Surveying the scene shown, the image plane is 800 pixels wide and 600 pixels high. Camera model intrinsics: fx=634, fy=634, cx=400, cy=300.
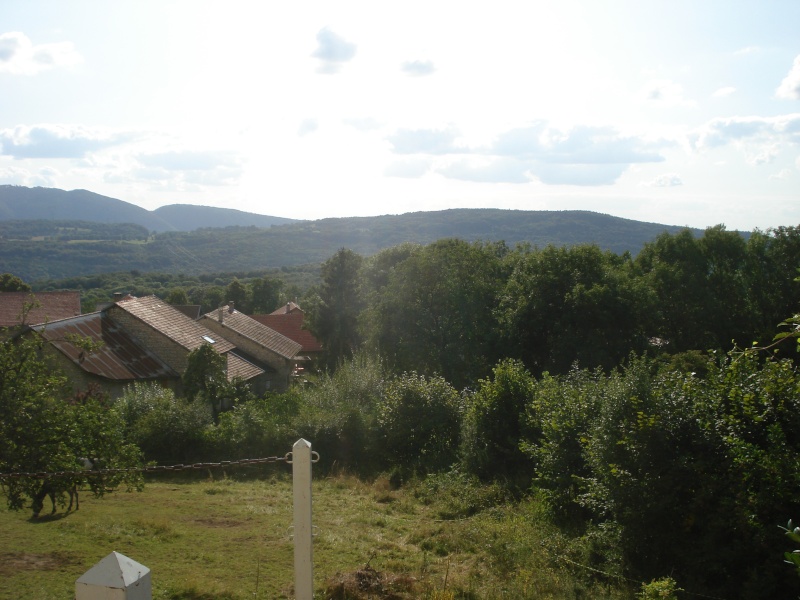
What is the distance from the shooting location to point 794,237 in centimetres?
3198

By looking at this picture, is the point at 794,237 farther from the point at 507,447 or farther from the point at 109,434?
the point at 109,434

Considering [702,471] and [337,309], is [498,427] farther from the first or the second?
[337,309]

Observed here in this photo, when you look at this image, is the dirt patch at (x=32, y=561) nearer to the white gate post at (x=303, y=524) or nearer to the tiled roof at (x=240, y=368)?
the white gate post at (x=303, y=524)

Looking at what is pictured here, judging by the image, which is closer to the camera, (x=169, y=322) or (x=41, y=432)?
(x=41, y=432)

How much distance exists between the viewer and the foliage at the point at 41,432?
855 centimetres

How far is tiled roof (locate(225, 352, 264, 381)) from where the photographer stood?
31.8 meters

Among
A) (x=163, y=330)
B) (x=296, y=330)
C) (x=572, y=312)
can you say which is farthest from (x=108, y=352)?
(x=296, y=330)

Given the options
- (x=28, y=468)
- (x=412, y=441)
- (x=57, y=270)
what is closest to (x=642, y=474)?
(x=28, y=468)

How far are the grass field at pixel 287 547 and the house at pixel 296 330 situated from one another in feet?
113

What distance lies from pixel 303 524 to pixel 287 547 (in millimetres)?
7257

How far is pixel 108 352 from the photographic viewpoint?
27375mm

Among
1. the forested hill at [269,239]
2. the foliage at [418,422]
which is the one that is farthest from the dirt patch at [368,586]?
the forested hill at [269,239]

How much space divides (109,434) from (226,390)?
14749 millimetres

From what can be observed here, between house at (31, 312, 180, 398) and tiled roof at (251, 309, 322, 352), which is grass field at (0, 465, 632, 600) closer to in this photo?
house at (31, 312, 180, 398)
